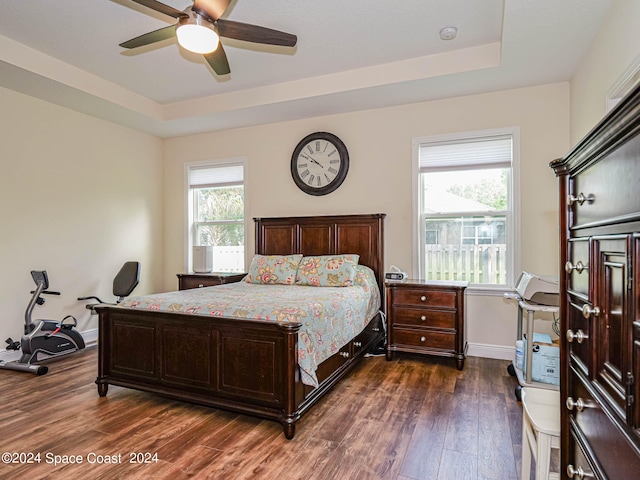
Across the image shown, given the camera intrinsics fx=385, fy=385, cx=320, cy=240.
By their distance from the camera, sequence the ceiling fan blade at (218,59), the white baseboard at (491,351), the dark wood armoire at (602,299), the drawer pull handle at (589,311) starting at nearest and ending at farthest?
1. the dark wood armoire at (602,299)
2. the drawer pull handle at (589,311)
3. the ceiling fan blade at (218,59)
4. the white baseboard at (491,351)

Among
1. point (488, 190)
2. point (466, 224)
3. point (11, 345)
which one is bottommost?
point (11, 345)

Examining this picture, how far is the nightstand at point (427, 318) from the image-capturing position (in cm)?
357

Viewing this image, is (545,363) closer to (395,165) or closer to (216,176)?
(395,165)

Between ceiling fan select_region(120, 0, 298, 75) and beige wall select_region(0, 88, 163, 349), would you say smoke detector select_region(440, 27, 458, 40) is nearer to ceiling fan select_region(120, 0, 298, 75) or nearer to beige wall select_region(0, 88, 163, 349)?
ceiling fan select_region(120, 0, 298, 75)

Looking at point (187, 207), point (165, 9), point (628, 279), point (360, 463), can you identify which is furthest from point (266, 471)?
point (187, 207)

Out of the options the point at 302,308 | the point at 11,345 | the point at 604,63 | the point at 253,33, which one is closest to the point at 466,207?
the point at 604,63

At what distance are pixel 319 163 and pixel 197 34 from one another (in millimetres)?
2475

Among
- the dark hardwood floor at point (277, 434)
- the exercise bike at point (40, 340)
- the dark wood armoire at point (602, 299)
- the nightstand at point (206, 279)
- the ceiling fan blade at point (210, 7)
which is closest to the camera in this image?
the dark wood armoire at point (602, 299)

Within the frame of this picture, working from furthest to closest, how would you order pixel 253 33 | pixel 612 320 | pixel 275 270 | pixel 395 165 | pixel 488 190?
1. pixel 395 165
2. pixel 275 270
3. pixel 488 190
4. pixel 253 33
5. pixel 612 320

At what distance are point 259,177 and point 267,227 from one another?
704mm

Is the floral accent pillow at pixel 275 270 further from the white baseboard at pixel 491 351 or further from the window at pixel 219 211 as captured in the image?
the white baseboard at pixel 491 351

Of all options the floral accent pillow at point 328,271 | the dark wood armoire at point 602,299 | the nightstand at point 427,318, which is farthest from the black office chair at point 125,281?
the dark wood armoire at point 602,299

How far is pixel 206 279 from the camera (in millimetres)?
4758

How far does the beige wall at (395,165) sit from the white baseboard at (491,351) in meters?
0.04
